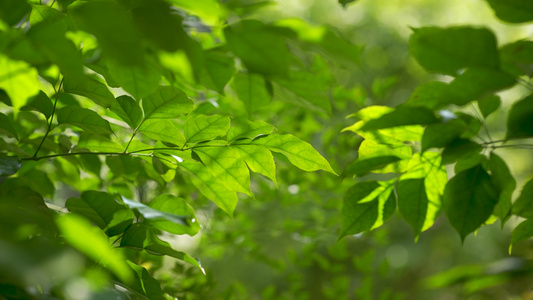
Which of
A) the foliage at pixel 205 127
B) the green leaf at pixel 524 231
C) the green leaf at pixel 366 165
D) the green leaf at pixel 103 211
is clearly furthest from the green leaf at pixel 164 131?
the green leaf at pixel 524 231

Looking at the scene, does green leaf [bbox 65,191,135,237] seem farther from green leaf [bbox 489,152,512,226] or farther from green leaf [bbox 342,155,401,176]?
green leaf [bbox 489,152,512,226]

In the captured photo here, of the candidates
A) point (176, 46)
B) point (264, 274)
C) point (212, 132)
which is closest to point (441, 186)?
point (212, 132)

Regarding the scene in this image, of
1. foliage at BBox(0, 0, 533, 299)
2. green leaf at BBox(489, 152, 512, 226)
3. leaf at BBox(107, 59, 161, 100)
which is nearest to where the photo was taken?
foliage at BBox(0, 0, 533, 299)

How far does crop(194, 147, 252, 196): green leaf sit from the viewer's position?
544 millimetres

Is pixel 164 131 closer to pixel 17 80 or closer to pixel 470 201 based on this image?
pixel 17 80

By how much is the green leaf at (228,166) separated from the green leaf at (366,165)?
0.14 m

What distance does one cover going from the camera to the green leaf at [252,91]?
445 millimetres

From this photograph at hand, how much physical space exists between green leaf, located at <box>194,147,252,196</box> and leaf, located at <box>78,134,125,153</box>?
0.15m

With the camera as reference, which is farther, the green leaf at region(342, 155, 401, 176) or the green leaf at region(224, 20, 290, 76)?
the green leaf at region(342, 155, 401, 176)

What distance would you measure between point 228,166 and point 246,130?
62mm

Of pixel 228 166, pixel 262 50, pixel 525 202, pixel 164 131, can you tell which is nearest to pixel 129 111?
pixel 164 131

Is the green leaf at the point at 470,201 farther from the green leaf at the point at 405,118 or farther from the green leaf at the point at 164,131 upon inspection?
the green leaf at the point at 164,131

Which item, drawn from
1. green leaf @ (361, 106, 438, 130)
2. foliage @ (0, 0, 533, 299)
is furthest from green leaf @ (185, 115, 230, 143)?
green leaf @ (361, 106, 438, 130)

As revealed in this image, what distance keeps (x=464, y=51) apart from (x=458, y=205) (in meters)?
0.20
